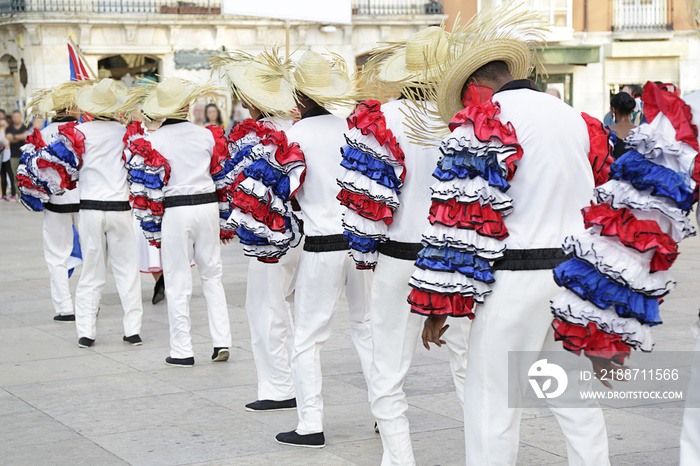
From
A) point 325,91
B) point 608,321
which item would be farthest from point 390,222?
point 608,321

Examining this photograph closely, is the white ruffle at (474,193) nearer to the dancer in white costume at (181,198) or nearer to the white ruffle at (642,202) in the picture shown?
the white ruffle at (642,202)

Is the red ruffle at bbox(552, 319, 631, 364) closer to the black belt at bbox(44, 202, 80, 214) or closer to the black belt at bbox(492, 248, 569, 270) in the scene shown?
the black belt at bbox(492, 248, 569, 270)

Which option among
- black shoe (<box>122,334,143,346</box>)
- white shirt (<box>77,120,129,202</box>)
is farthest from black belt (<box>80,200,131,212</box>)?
black shoe (<box>122,334,143,346</box>)

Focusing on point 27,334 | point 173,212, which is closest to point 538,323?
point 173,212

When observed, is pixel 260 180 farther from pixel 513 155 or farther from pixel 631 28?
pixel 631 28

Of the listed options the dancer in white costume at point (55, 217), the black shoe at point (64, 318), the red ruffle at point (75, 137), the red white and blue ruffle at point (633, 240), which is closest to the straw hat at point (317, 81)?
the red white and blue ruffle at point (633, 240)

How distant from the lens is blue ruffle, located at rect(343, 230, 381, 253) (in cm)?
459

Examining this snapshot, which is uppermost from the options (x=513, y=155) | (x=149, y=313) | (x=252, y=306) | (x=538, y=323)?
(x=513, y=155)

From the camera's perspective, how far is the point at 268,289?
20.1ft

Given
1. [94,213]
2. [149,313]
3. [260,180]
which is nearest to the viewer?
[260,180]

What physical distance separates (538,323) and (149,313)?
6.83 metres

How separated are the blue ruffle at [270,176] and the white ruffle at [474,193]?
1.85m

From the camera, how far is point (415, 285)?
12.0 ft

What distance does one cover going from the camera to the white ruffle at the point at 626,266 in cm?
310
